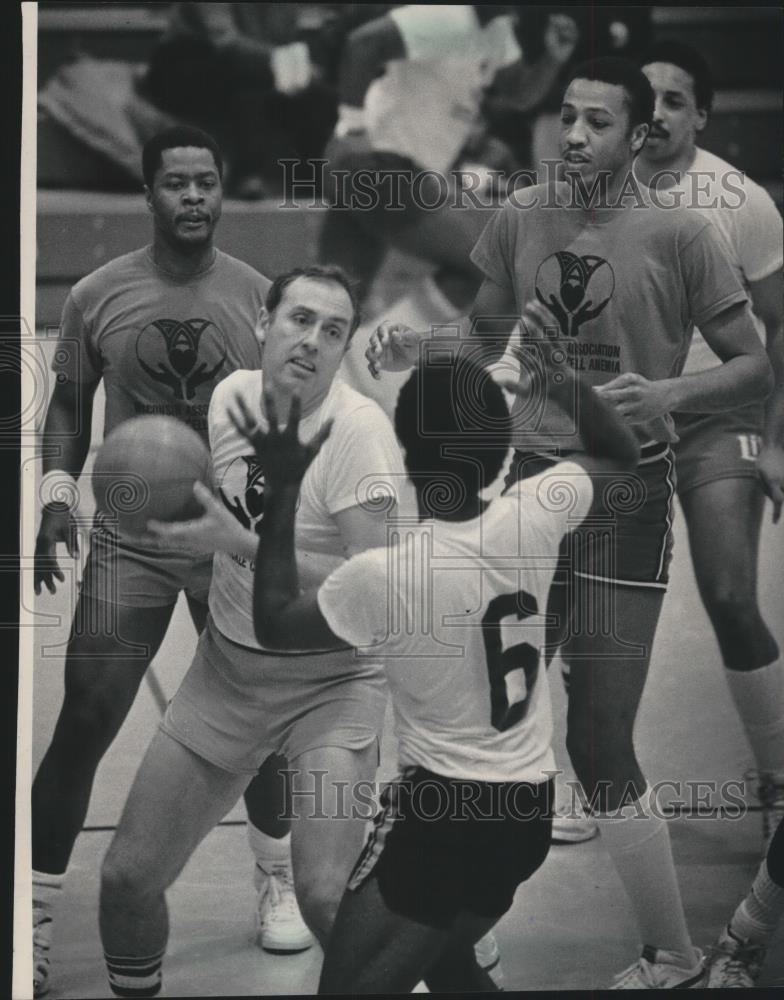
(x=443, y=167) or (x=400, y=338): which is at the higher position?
(x=443, y=167)

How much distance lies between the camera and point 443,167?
334 centimetres

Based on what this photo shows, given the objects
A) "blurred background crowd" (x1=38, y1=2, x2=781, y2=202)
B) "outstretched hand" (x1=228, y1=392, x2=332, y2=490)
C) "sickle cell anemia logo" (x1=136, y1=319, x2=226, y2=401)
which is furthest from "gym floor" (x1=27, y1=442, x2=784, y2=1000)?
"blurred background crowd" (x1=38, y1=2, x2=781, y2=202)

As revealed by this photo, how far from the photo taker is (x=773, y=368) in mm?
3363

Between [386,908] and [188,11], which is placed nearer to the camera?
[386,908]

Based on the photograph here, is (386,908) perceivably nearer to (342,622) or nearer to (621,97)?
(342,622)

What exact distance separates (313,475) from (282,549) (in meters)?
0.17

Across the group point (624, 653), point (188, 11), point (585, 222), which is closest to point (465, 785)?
point (624, 653)

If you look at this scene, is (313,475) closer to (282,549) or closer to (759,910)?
(282,549)

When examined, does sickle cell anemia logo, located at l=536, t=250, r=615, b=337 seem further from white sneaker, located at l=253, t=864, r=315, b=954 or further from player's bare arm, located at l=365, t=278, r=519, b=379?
white sneaker, located at l=253, t=864, r=315, b=954

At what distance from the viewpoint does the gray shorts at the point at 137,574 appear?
129 inches

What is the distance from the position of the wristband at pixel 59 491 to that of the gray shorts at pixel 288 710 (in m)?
0.50

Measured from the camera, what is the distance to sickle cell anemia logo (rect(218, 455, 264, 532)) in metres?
3.21

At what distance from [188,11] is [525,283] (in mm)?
943

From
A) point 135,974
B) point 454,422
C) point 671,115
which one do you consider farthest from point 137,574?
point 671,115
